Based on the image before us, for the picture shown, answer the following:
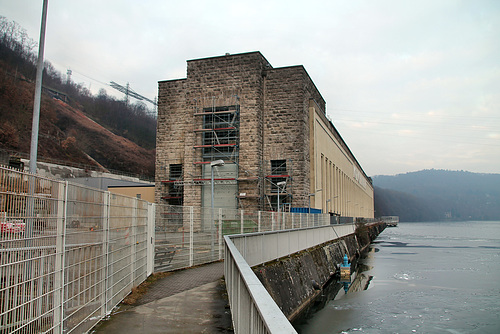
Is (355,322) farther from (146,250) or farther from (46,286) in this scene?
(46,286)

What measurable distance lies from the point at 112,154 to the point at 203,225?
87.5 m

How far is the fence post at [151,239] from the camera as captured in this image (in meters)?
11.5

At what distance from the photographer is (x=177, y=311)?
25.2 feet

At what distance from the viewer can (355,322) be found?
13516 mm

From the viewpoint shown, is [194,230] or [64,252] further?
[194,230]

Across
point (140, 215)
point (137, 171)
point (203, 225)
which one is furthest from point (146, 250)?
point (137, 171)

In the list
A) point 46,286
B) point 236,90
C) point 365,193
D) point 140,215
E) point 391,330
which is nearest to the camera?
point 46,286

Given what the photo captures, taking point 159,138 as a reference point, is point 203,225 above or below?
below

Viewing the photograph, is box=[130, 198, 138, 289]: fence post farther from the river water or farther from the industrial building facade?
the industrial building facade

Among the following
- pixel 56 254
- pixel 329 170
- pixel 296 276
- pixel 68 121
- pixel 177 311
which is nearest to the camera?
pixel 56 254

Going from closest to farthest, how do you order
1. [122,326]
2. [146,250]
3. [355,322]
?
[122,326] < [146,250] < [355,322]

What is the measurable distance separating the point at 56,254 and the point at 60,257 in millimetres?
115

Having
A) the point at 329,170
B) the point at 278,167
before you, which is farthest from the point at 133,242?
the point at 329,170

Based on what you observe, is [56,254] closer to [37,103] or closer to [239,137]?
[37,103]
